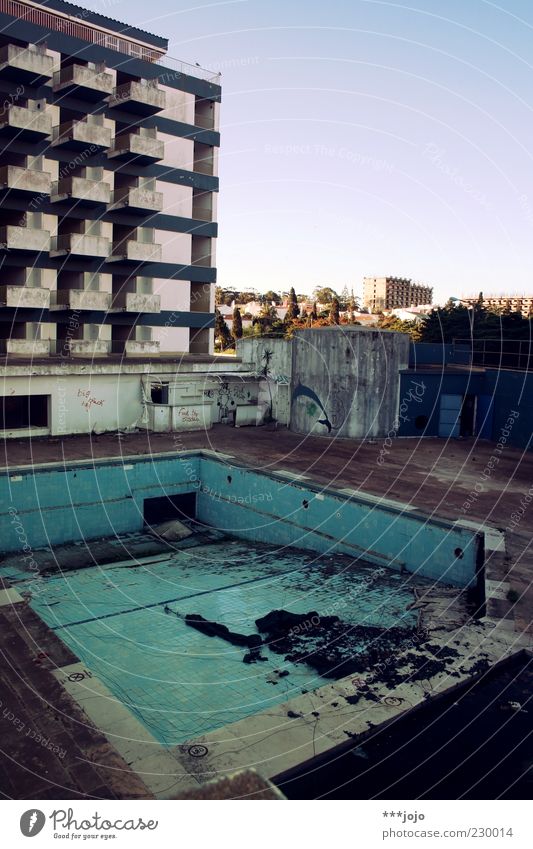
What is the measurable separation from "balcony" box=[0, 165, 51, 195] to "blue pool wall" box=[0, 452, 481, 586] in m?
17.0

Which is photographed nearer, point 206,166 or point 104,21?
point 104,21

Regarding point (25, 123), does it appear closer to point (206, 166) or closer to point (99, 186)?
point (99, 186)

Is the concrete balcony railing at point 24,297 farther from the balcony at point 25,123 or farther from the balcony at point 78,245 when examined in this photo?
the balcony at point 25,123

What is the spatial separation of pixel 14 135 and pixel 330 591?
2709 centimetres

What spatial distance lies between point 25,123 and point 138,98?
666 cm

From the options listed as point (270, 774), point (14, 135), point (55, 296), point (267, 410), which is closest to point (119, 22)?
point (14, 135)

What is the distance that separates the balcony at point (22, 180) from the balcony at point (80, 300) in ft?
15.7

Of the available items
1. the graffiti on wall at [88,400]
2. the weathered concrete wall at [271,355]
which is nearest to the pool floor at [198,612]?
the graffiti on wall at [88,400]

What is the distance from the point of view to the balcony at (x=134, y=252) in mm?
35375

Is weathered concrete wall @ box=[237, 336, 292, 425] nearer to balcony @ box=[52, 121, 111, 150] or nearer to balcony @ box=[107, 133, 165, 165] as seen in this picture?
balcony @ box=[107, 133, 165, 165]

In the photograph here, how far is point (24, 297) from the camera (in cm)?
3180

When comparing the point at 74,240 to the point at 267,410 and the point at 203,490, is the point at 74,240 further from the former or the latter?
the point at 203,490

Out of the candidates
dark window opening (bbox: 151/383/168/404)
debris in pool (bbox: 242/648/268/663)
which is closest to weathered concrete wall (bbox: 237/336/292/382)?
dark window opening (bbox: 151/383/168/404)

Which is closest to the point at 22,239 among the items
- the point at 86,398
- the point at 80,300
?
the point at 80,300
